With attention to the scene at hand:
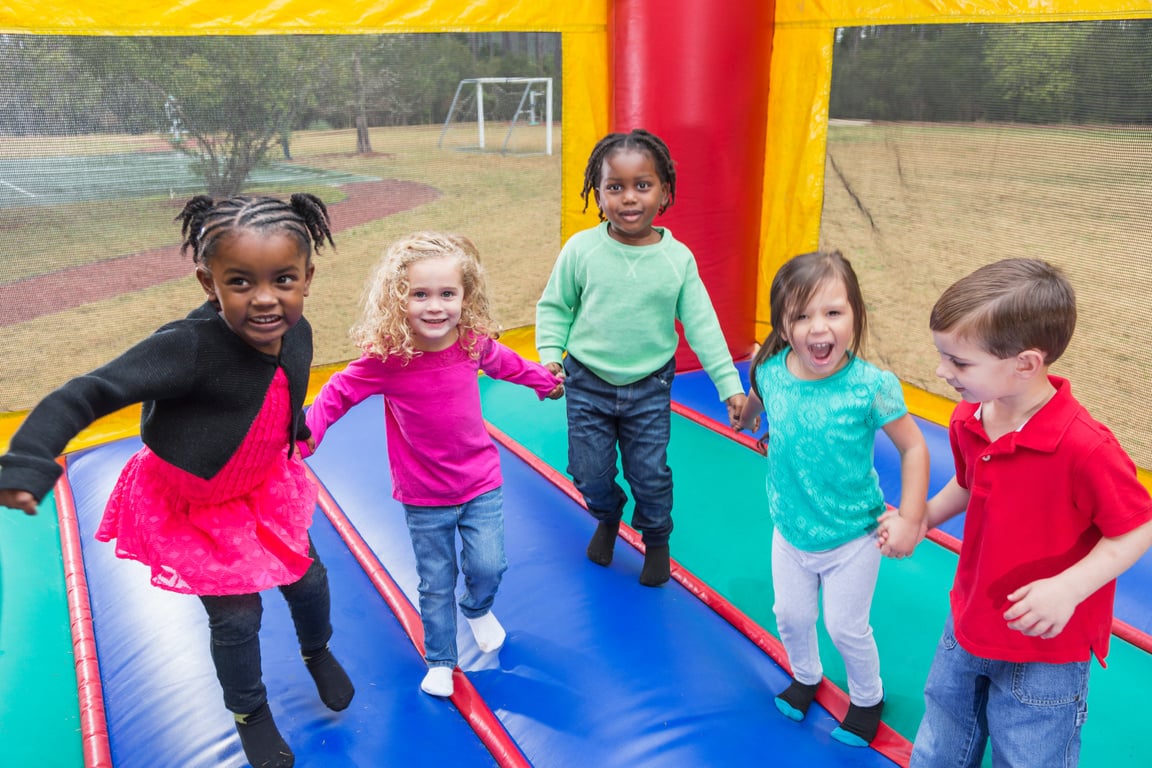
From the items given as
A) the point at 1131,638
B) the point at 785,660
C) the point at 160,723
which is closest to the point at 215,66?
the point at 160,723

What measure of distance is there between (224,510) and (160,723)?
0.65 m

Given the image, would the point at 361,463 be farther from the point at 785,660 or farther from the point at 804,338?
the point at 804,338

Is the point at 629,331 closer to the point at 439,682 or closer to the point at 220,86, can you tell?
the point at 439,682

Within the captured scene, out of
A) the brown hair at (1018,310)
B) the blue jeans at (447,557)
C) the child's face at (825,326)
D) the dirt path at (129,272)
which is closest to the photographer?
the brown hair at (1018,310)

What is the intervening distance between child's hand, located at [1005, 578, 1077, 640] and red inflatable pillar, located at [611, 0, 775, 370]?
2.90 m

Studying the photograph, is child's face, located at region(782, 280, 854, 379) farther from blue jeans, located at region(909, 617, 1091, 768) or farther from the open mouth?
blue jeans, located at region(909, 617, 1091, 768)

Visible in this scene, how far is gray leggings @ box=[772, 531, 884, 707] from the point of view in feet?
6.39

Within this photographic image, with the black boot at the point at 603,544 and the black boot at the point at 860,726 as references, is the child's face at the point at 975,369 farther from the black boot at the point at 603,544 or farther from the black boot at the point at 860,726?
the black boot at the point at 603,544

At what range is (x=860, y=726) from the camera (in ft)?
6.72

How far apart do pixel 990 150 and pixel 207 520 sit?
359 cm

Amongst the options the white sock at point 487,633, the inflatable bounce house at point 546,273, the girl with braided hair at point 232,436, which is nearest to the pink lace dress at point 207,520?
the girl with braided hair at point 232,436

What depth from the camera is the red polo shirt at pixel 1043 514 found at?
4.63ft

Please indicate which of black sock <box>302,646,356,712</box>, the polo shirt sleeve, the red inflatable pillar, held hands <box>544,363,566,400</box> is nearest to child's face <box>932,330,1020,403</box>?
the polo shirt sleeve

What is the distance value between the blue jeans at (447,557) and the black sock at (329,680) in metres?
0.22
